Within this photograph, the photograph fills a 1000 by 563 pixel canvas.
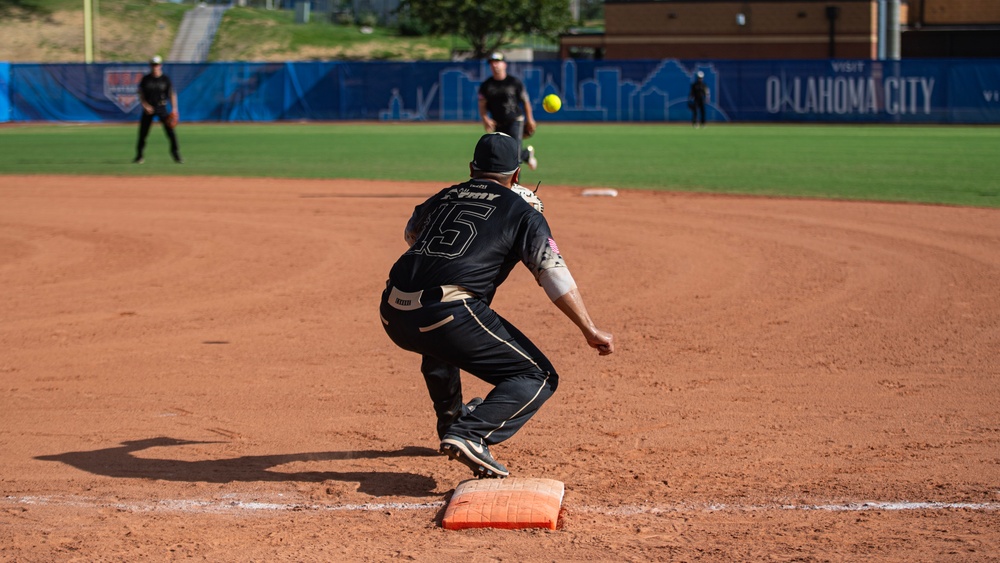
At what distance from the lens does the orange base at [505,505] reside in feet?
14.7

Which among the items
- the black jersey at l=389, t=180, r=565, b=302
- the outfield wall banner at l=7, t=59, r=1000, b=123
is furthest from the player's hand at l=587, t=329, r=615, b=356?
the outfield wall banner at l=7, t=59, r=1000, b=123

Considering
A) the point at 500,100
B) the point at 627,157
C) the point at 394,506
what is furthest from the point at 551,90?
the point at 394,506

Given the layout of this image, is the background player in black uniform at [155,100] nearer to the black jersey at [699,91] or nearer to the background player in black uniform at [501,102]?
the background player in black uniform at [501,102]

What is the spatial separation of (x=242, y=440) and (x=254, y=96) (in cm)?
4186

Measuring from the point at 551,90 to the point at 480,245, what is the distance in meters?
39.6

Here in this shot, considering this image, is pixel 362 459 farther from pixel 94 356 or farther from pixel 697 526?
pixel 94 356

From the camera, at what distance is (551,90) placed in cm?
4359

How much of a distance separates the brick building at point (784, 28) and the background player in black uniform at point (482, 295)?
51842 millimetres

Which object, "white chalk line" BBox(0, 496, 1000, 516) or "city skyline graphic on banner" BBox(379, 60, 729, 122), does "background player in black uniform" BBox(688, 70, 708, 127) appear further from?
"white chalk line" BBox(0, 496, 1000, 516)

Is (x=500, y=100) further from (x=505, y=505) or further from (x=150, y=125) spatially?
(x=505, y=505)

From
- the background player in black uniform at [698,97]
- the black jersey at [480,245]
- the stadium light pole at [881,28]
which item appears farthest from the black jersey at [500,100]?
the stadium light pole at [881,28]

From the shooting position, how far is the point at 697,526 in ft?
14.7

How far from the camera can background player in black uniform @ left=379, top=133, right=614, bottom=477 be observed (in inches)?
187

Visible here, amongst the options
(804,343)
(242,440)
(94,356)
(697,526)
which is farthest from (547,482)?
(94,356)
